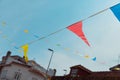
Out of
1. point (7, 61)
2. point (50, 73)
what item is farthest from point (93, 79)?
point (50, 73)

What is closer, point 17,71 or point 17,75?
point 17,71

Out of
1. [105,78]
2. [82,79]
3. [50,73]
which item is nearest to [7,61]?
[50,73]

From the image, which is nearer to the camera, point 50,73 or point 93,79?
point 93,79

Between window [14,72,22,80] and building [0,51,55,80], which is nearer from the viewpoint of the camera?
building [0,51,55,80]

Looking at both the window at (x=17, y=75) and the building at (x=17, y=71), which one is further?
the window at (x=17, y=75)

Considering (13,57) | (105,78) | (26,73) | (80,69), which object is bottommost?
(105,78)

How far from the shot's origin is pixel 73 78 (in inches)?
1251

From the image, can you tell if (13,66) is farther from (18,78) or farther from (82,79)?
(82,79)

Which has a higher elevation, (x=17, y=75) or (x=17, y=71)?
(x=17, y=71)

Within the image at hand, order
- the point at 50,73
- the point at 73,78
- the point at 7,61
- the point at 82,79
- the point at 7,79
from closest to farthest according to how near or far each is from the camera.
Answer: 1. the point at 82,79
2. the point at 73,78
3. the point at 7,79
4. the point at 7,61
5. the point at 50,73

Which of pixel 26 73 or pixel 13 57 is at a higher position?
pixel 13 57

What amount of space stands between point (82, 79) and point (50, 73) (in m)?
40.5

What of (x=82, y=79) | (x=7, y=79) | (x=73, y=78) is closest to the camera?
(x=82, y=79)

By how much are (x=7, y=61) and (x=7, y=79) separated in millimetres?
6756
